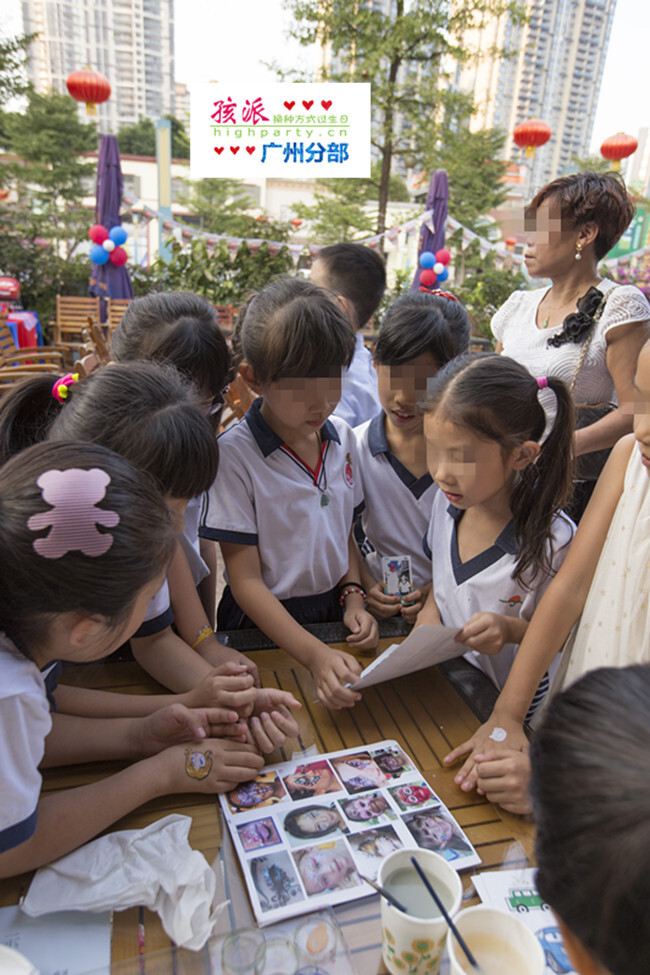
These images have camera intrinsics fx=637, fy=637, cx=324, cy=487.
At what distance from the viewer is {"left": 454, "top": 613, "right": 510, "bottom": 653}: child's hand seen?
114 cm

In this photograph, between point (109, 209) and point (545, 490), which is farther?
point (109, 209)

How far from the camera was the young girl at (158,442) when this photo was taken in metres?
1.07

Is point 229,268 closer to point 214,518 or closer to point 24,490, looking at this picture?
point 214,518

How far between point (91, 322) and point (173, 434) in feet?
18.8

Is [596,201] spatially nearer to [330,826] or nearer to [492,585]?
[492,585]

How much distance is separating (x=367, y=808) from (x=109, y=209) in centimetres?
790

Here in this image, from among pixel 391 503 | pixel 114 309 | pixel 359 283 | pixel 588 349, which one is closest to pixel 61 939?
pixel 391 503

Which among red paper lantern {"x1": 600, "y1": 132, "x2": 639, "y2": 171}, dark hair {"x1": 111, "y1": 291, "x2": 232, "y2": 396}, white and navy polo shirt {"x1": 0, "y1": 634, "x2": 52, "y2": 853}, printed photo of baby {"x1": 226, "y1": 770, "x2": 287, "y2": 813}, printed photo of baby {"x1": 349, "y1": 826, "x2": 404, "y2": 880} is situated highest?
red paper lantern {"x1": 600, "y1": 132, "x2": 639, "y2": 171}

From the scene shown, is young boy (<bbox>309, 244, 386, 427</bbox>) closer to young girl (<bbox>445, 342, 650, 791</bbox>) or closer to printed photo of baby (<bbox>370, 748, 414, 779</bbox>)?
young girl (<bbox>445, 342, 650, 791</bbox>)

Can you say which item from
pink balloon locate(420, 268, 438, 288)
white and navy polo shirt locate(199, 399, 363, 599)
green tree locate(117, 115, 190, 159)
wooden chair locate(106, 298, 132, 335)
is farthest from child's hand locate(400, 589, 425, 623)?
green tree locate(117, 115, 190, 159)

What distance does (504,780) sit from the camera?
915 millimetres

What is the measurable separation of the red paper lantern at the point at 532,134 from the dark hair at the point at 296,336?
1087cm

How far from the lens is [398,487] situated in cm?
164

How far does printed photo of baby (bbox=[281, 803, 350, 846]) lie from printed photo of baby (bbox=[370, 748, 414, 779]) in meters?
0.11
